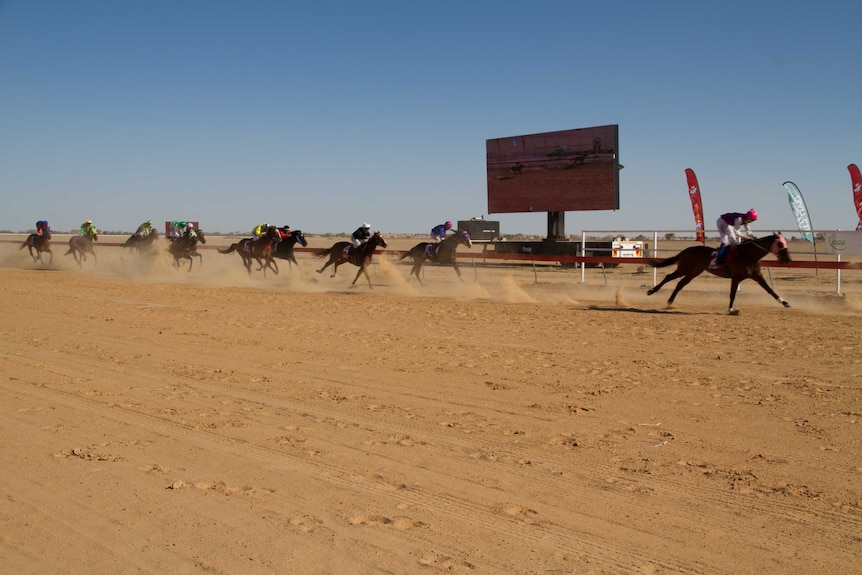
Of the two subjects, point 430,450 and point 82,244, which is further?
point 82,244

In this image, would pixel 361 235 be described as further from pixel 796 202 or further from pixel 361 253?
pixel 796 202

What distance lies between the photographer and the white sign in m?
19.3

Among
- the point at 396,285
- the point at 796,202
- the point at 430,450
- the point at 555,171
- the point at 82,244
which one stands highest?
the point at 555,171

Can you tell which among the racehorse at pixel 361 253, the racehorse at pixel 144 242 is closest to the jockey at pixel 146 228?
the racehorse at pixel 144 242

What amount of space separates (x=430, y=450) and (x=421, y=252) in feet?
65.0

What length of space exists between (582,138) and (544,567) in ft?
109

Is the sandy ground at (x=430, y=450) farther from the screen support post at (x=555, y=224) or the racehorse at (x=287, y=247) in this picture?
the screen support post at (x=555, y=224)

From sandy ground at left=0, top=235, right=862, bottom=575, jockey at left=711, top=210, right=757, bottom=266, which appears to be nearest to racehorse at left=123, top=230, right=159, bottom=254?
sandy ground at left=0, top=235, right=862, bottom=575

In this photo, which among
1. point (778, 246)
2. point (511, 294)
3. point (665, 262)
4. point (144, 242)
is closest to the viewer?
point (778, 246)

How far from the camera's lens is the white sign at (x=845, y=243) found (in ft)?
63.5

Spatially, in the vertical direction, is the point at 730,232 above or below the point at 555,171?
below

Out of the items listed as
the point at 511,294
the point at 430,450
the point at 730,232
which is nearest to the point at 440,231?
the point at 511,294

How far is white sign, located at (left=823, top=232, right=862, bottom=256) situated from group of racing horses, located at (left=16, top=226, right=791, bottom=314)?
8.30 feet

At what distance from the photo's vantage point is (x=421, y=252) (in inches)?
1006
